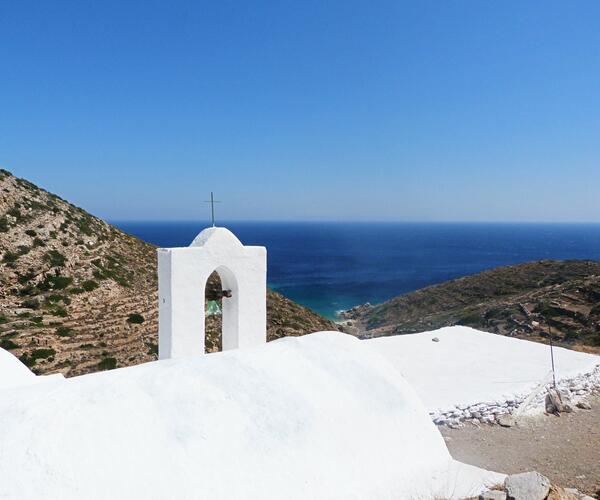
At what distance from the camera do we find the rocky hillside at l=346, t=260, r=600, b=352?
20625 millimetres

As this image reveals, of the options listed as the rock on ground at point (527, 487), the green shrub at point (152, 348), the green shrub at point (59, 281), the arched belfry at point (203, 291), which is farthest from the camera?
the green shrub at point (59, 281)

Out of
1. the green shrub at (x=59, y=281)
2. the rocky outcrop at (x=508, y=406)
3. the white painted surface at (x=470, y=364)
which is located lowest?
the rocky outcrop at (x=508, y=406)

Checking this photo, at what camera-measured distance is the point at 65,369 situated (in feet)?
41.7

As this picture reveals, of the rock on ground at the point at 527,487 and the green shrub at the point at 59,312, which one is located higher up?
the rock on ground at the point at 527,487

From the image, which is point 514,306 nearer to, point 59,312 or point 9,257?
point 59,312

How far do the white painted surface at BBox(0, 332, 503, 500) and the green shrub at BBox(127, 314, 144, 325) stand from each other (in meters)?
13.3

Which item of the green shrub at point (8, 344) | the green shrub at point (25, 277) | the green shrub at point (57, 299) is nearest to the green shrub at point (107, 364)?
Answer: the green shrub at point (8, 344)

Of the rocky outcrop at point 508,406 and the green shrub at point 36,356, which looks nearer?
the rocky outcrop at point 508,406

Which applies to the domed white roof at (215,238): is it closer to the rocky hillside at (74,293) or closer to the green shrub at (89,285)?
the rocky hillside at (74,293)

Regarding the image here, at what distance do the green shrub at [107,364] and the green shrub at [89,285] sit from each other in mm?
5586

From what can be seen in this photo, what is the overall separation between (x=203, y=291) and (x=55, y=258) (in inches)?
642

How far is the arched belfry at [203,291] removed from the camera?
5.70 m

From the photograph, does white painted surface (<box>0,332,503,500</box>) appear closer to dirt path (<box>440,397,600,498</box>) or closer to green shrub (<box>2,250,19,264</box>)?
dirt path (<box>440,397,600,498</box>)

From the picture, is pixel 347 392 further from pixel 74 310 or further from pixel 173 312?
pixel 74 310
